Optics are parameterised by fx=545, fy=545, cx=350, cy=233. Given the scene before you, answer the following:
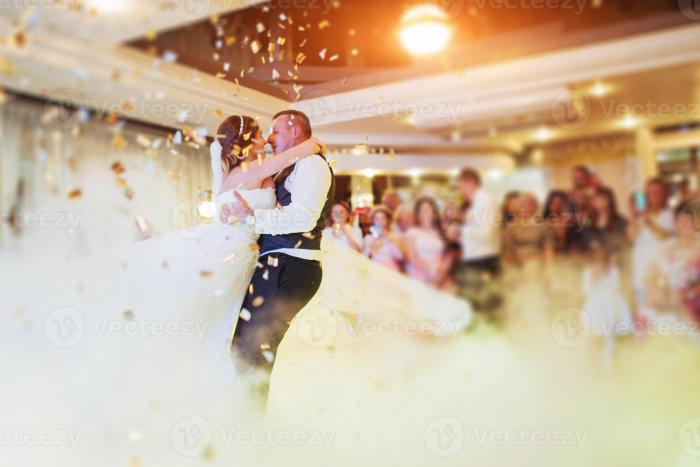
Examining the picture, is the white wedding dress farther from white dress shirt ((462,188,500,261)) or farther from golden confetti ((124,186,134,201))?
white dress shirt ((462,188,500,261))

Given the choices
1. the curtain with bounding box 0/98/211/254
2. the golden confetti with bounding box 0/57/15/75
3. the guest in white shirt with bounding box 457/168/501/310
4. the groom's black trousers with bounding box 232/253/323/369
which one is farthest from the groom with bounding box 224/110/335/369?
the guest in white shirt with bounding box 457/168/501/310

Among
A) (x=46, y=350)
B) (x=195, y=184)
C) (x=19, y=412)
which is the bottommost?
(x=19, y=412)

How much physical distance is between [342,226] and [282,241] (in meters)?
0.15

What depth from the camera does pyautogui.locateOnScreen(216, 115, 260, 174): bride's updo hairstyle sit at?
1024 millimetres

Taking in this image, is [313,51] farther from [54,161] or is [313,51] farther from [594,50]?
[594,50]

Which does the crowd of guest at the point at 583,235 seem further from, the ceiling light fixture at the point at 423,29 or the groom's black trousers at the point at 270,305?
the groom's black trousers at the point at 270,305

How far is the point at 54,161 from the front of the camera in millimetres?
942

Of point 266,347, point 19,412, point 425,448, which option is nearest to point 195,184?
point 266,347

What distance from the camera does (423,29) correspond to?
5.94 ft

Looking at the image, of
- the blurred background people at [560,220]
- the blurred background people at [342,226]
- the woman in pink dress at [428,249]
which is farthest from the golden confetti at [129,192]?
the blurred background people at [560,220]

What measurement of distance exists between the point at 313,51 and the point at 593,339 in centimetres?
184

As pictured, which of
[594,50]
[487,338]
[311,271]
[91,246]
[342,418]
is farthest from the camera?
[487,338]

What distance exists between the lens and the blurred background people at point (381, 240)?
1.28 m

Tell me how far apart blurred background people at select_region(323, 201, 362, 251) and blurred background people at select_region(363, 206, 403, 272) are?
69mm
